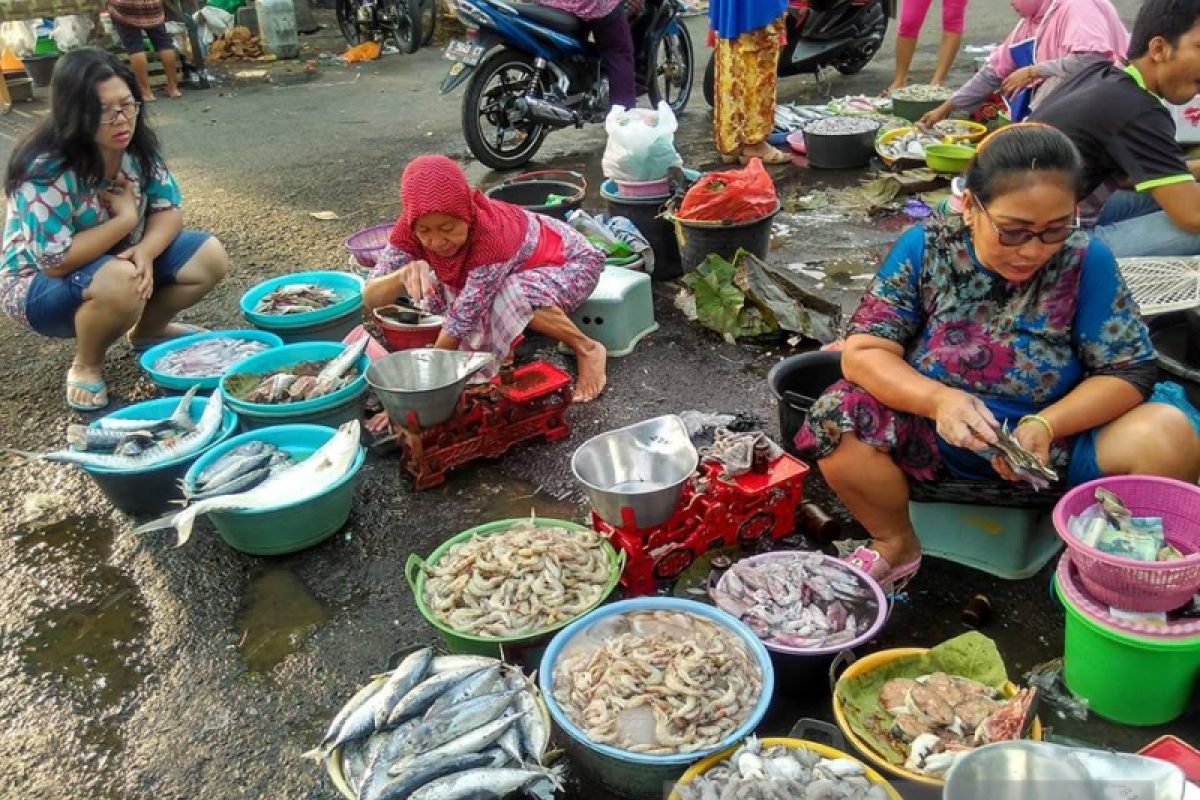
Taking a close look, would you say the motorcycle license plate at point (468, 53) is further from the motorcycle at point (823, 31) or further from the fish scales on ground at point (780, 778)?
the fish scales on ground at point (780, 778)

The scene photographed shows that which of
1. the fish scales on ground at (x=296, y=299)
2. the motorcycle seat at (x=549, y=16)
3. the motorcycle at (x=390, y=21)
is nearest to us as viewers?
the fish scales on ground at (x=296, y=299)

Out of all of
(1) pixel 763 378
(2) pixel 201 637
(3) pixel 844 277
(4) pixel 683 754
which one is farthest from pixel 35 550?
(3) pixel 844 277

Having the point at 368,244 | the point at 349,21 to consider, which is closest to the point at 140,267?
the point at 368,244

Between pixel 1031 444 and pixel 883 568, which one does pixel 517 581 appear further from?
pixel 1031 444

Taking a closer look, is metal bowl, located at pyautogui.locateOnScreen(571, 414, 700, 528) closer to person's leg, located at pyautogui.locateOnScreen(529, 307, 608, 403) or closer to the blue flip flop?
person's leg, located at pyautogui.locateOnScreen(529, 307, 608, 403)

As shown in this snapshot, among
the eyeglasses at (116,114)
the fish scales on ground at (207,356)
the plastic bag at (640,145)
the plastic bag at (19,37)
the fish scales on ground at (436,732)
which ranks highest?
the plastic bag at (19,37)

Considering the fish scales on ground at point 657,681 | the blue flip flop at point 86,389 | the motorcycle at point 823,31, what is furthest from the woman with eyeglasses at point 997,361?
the motorcycle at point 823,31

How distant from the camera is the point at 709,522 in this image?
2.80m

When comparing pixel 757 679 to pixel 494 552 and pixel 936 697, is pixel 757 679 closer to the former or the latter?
pixel 936 697

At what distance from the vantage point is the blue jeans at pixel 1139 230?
10.6ft

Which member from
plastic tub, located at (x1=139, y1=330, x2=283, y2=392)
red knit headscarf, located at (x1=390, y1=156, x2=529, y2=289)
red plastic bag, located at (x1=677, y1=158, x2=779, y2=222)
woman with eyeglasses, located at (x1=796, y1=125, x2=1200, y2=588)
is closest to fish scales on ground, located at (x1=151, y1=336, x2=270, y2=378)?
plastic tub, located at (x1=139, y1=330, x2=283, y2=392)

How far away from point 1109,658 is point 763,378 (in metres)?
2.11

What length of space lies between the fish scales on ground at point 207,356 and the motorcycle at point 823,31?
5.12 m

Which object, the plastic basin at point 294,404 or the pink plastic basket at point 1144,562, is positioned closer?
the pink plastic basket at point 1144,562
